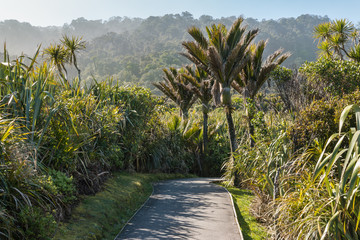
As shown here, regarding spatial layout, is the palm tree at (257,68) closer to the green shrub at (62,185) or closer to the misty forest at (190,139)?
the misty forest at (190,139)

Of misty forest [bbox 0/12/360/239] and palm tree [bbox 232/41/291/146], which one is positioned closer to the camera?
misty forest [bbox 0/12/360/239]

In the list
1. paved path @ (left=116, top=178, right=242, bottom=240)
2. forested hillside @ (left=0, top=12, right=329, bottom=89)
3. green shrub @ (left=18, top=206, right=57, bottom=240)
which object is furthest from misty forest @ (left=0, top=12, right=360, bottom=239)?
forested hillside @ (left=0, top=12, right=329, bottom=89)

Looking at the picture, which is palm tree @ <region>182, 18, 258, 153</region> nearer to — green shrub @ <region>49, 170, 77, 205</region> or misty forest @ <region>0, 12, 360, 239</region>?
misty forest @ <region>0, 12, 360, 239</region>

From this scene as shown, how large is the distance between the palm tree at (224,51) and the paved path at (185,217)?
4.37 metres

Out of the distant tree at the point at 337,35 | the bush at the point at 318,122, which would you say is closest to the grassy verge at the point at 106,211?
the bush at the point at 318,122

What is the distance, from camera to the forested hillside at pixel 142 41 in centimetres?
8500

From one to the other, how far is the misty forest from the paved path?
0.49 m

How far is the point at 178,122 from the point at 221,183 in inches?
248

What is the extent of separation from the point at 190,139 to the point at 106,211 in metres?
13.1

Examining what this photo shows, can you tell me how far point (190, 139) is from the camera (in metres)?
20.5

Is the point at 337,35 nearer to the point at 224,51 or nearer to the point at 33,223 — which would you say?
the point at 224,51

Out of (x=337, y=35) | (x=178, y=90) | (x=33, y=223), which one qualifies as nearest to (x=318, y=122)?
(x=33, y=223)

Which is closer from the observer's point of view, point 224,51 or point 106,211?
point 106,211

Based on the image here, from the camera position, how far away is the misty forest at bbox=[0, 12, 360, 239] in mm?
4953
